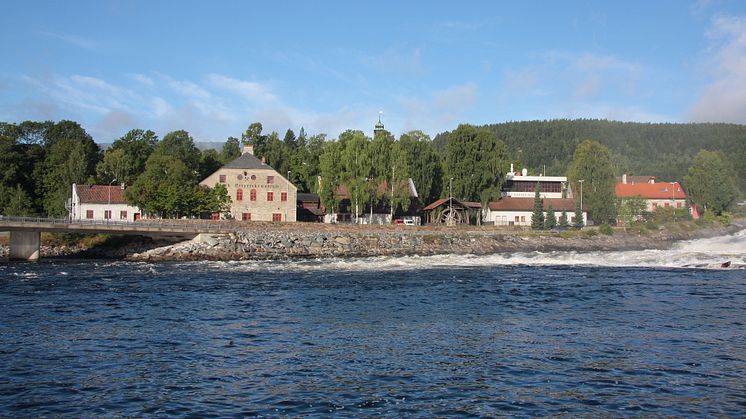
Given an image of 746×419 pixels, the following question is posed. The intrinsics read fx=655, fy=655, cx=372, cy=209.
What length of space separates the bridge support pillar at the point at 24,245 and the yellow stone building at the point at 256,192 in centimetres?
2185

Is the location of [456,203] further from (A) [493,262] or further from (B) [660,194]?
(B) [660,194]

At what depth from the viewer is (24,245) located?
51.2 m

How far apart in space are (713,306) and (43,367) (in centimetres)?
A: 2430

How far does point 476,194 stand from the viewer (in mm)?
81500

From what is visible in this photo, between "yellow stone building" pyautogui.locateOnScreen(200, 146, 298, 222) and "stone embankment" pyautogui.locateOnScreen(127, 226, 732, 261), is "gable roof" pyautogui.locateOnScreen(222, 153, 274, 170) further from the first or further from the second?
"stone embankment" pyautogui.locateOnScreen(127, 226, 732, 261)

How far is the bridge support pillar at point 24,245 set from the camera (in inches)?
2010

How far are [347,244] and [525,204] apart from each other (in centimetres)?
3623

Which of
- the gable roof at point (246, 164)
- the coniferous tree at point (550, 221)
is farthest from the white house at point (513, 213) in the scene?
the gable roof at point (246, 164)

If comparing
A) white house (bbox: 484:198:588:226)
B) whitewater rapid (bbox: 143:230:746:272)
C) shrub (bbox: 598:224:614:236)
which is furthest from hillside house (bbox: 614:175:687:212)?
whitewater rapid (bbox: 143:230:746:272)

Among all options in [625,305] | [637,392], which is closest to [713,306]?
[625,305]

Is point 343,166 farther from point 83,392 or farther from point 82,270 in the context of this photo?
point 83,392

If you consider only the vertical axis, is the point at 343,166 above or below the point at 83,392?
above

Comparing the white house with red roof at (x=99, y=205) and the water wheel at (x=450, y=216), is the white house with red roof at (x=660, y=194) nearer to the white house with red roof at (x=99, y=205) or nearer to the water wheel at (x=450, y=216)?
the water wheel at (x=450, y=216)

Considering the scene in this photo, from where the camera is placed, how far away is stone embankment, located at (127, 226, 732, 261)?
5194 centimetres
